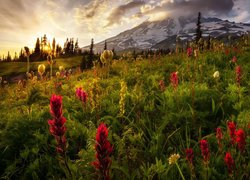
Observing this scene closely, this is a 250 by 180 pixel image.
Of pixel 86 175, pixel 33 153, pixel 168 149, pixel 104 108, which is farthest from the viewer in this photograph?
pixel 104 108

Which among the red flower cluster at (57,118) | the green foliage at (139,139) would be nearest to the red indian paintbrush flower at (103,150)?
the red flower cluster at (57,118)

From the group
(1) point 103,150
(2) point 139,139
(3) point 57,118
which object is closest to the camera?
(1) point 103,150

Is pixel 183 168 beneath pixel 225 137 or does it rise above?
beneath

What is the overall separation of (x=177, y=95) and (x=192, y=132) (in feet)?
3.61

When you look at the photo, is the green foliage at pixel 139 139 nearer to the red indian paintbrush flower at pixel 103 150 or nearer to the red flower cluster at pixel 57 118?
the red flower cluster at pixel 57 118

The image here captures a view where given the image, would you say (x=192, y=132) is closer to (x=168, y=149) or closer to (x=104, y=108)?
(x=168, y=149)

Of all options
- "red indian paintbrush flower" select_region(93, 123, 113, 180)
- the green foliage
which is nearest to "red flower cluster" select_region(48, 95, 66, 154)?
"red indian paintbrush flower" select_region(93, 123, 113, 180)

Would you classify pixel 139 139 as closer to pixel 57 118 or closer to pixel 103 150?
pixel 57 118

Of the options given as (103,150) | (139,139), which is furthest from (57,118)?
(139,139)

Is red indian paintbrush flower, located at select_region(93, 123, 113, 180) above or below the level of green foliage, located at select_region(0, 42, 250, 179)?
above

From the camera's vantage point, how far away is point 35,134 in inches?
186

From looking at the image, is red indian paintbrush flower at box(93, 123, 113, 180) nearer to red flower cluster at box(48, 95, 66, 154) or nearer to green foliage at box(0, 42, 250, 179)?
red flower cluster at box(48, 95, 66, 154)

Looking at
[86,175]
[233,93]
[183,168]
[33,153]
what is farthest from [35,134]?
[233,93]

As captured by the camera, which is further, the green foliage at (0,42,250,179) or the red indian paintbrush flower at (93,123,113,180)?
the green foliage at (0,42,250,179)
